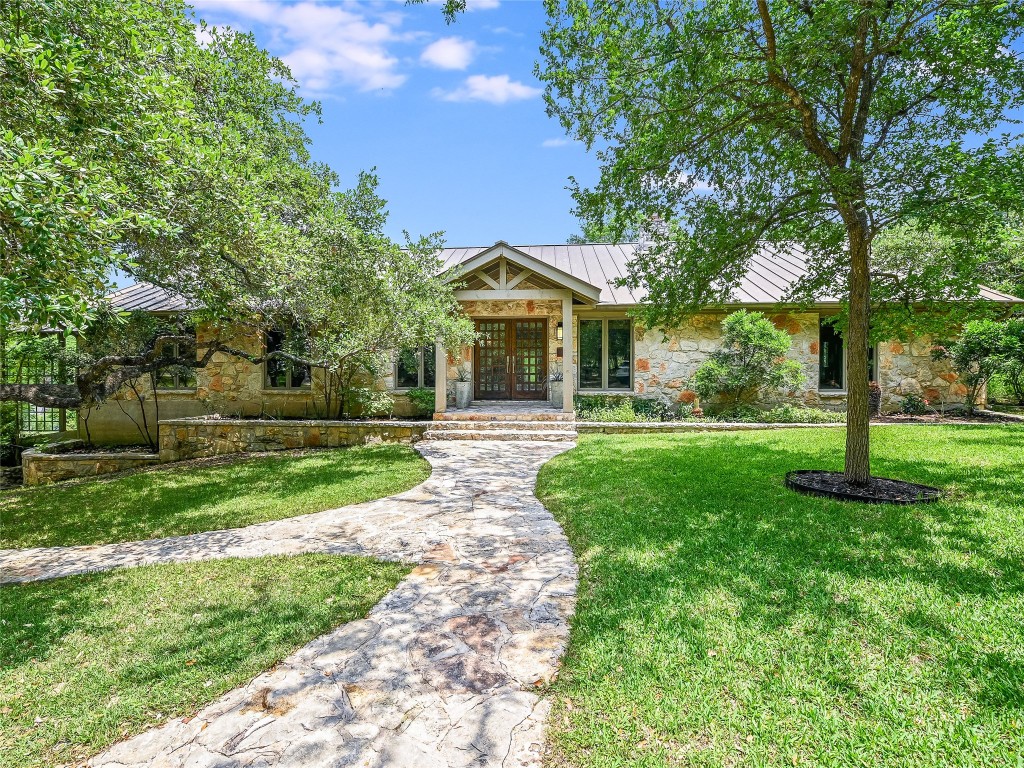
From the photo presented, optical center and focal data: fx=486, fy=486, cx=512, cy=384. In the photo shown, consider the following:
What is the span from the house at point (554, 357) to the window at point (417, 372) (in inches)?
1.2

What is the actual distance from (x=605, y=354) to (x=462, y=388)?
384cm

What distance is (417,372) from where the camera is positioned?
1288 cm

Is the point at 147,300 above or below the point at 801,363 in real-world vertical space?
above

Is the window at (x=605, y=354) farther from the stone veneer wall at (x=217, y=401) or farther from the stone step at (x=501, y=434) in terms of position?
the stone veneer wall at (x=217, y=401)

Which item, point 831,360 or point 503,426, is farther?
point 831,360

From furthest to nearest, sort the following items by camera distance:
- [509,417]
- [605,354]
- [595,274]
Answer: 1. [595,274]
2. [605,354]
3. [509,417]

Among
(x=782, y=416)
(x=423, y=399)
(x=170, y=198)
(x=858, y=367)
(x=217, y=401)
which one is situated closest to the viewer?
(x=170, y=198)

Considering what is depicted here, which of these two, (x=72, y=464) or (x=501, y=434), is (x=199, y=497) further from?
(x=72, y=464)

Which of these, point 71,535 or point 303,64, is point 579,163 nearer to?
point 303,64

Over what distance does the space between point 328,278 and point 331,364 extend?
1.77 metres

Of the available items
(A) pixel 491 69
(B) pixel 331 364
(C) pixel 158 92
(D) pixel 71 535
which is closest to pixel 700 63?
(A) pixel 491 69

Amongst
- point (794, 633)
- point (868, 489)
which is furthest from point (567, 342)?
point (794, 633)

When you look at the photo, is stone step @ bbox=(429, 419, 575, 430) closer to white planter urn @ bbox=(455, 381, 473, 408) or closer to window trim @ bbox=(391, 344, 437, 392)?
white planter urn @ bbox=(455, 381, 473, 408)

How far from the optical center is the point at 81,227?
9.29 ft
